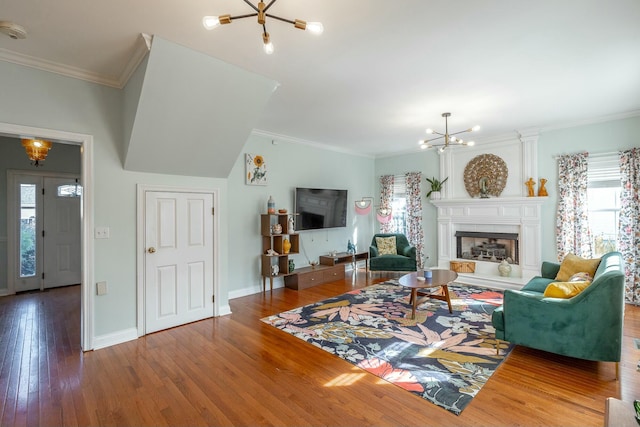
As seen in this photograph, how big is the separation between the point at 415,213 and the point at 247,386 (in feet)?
17.9

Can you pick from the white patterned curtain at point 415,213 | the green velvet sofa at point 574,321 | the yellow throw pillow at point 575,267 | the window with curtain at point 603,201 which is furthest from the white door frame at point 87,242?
the window with curtain at point 603,201

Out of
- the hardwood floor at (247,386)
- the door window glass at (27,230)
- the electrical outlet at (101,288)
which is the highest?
the door window glass at (27,230)

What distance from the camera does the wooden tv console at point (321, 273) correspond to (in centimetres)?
541

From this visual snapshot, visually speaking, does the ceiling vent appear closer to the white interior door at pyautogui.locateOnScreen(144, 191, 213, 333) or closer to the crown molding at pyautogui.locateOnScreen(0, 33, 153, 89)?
the crown molding at pyautogui.locateOnScreen(0, 33, 153, 89)

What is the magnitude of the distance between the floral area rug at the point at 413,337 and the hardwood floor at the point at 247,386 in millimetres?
126

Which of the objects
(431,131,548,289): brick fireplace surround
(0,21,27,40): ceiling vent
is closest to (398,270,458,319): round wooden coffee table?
(431,131,548,289): brick fireplace surround

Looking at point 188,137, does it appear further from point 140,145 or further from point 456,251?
point 456,251

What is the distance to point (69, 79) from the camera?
307 centimetres

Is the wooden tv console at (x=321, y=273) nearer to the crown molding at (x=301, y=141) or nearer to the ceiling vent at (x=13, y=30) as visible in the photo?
the crown molding at (x=301, y=141)

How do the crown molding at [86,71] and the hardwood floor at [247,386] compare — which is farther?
the crown molding at [86,71]

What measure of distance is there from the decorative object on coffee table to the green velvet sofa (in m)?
3.10

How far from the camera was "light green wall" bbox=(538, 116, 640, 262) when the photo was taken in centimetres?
457

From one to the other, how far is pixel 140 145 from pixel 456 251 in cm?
595

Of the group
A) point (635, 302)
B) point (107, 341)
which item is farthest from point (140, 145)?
point (635, 302)
